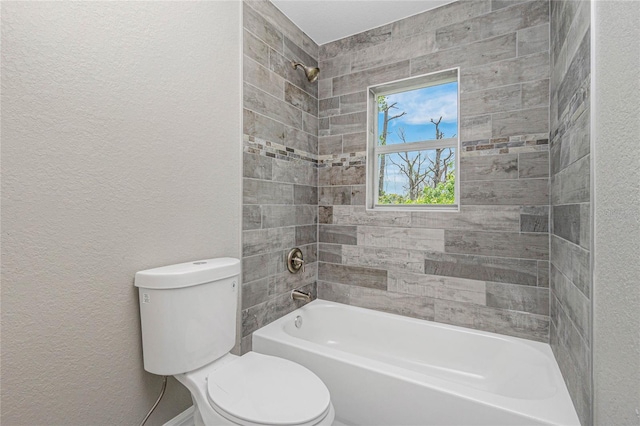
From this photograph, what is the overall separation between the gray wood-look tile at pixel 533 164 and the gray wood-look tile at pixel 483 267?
50 cm

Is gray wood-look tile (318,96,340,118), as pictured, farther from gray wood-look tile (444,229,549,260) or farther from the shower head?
gray wood-look tile (444,229,549,260)

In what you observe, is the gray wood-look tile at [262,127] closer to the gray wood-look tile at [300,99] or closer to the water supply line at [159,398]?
the gray wood-look tile at [300,99]

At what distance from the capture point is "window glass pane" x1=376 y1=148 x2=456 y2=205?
2.13 meters

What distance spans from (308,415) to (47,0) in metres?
1.68

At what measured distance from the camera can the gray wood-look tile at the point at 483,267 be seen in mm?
1786

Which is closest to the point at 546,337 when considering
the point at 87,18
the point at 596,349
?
the point at 596,349

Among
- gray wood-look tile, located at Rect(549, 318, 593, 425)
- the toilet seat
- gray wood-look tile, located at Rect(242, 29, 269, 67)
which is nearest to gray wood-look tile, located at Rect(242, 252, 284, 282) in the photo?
the toilet seat

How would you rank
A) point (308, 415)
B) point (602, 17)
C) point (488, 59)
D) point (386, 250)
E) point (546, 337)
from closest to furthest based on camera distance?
point (602, 17), point (308, 415), point (546, 337), point (488, 59), point (386, 250)

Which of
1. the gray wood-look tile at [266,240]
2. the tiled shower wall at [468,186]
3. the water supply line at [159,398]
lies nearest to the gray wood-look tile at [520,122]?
the tiled shower wall at [468,186]

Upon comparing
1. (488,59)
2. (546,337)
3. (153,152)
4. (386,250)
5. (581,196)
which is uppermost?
(488,59)

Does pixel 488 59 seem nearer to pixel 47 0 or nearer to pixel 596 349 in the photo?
pixel 596 349

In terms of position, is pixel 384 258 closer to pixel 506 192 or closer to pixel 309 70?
pixel 506 192

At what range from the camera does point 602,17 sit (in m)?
0.94

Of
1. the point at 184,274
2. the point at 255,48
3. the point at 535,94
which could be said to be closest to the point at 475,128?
the point at 535,94
